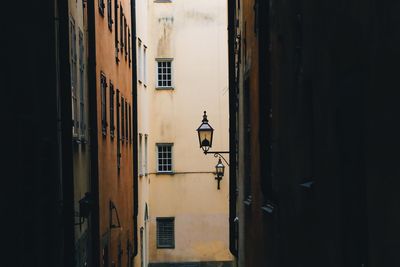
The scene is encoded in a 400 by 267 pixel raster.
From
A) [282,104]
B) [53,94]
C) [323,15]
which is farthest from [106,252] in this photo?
[323,15]

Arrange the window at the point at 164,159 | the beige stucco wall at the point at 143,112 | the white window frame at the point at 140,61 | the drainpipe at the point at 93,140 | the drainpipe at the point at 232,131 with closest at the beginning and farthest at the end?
the drainpipe at the point at 93,140 → the drainpipe at the point at 232,131 → the beige stucco wall at the point at 143,112 → the white window frame at the point at 140,61 → the window at the point at 164,159

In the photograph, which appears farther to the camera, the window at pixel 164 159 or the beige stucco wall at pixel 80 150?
the window at pixel 164 159

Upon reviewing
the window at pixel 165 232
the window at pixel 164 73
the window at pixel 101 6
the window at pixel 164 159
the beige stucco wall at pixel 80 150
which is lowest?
the window at pixel 165 232

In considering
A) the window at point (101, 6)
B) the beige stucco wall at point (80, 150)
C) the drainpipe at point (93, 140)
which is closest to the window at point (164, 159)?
the window at point (101, 6)

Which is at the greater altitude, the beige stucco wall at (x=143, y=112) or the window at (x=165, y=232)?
the beige stucco wall at (x=143, y=112)

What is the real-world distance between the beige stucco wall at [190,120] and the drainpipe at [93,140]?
18750mm

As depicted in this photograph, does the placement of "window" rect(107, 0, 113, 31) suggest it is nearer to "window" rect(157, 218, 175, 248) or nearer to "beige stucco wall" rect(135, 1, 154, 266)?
"beige stucco wall" rect(135, 1, 154, 266)

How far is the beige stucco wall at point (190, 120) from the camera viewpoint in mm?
33875

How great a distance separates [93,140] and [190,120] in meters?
19.4

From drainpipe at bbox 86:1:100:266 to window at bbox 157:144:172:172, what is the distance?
19040mm

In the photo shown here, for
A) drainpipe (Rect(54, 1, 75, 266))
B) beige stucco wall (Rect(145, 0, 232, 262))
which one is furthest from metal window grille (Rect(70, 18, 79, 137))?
beige stucco wall (Rect(145, 0, 232, 262))

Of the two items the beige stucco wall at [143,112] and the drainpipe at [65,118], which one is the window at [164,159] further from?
the drainpipe at [65,118]

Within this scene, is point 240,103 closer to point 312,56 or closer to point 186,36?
point 312,56

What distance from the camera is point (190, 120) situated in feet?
112
